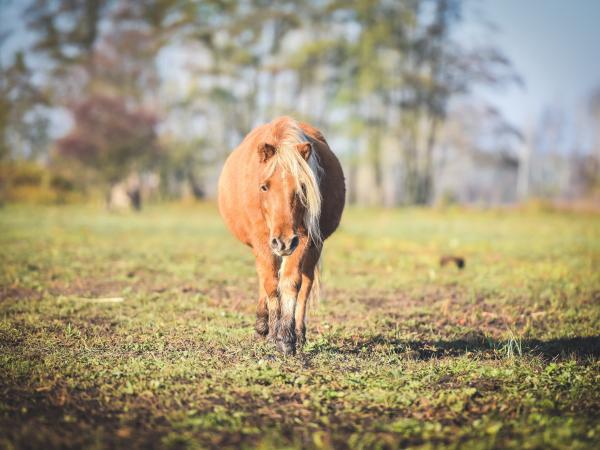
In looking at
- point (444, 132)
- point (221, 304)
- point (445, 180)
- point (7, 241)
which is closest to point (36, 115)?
point (7, 241)

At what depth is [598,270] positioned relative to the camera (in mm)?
10453

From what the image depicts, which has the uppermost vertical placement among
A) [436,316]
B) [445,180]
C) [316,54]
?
[316,54]

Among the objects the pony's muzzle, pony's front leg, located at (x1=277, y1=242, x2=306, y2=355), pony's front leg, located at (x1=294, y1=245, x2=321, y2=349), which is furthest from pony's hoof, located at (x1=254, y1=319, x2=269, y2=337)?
the pony's muzzle

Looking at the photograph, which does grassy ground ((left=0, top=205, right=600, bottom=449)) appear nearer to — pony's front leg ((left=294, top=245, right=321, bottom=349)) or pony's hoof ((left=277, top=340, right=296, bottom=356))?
pony's hoof ((left=277, top=340, right=296, bottom=356))

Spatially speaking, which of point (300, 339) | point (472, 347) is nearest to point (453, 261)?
point (472, 347)

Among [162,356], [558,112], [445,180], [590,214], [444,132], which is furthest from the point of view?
[558,112]

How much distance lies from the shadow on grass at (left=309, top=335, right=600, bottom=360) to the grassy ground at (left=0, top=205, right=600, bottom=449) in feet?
0.10

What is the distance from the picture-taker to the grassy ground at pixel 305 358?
3332mm

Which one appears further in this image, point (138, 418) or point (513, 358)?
point (513, 358)

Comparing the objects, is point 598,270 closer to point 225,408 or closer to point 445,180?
point 225,408

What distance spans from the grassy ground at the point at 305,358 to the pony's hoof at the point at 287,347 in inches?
3.7

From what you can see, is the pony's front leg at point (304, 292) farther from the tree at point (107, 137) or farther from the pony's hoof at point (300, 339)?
the tree at point (107, 137)

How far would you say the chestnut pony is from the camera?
4.46m

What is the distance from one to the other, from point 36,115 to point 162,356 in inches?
1605
